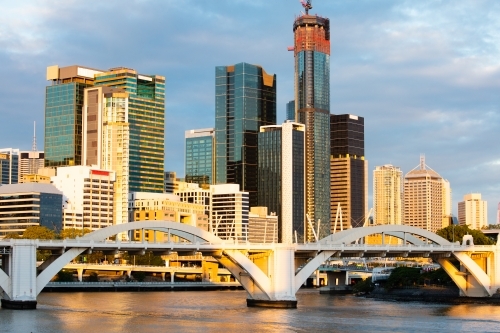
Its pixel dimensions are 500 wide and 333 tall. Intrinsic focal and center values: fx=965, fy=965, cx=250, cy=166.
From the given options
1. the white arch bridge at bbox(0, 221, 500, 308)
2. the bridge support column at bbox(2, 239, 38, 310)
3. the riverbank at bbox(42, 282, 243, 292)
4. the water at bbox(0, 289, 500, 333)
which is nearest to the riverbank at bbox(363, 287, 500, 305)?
the white arch bridge at bbox(0, 221, 500, 308)

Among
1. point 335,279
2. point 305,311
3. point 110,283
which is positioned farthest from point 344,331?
point 335,279

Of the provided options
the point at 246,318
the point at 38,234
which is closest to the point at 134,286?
the point at 38,234

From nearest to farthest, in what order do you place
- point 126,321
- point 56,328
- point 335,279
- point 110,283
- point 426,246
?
point 56,328, point 126,321, point 426,246, point 110,283, point 335,279

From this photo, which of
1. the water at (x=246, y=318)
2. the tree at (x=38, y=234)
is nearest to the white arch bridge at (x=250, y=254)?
the water at (x=246, y=318)

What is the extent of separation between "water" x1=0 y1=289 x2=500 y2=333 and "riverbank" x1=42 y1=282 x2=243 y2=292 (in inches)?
1783

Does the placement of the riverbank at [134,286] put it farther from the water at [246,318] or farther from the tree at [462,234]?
the water at [246,318]

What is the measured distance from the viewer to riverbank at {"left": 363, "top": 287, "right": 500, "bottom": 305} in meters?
102

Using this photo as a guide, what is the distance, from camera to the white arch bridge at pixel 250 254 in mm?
79875

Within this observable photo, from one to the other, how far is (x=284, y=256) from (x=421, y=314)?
1333 cm

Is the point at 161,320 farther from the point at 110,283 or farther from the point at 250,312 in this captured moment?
the point at 110,283

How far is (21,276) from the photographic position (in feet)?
260

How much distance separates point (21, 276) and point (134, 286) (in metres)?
76.1

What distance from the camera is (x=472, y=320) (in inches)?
3108

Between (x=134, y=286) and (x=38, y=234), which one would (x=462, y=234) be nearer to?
(x=134, y=286)
